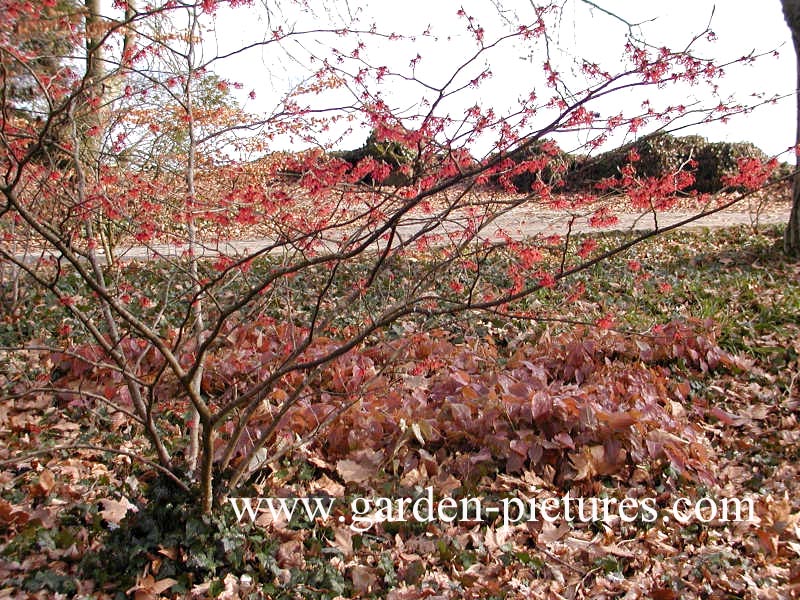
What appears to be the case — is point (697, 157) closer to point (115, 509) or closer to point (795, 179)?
point (795, 179)

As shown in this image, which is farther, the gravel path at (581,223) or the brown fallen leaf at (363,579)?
the gravel path at (581,223)

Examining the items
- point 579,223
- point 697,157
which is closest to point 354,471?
point 579,223

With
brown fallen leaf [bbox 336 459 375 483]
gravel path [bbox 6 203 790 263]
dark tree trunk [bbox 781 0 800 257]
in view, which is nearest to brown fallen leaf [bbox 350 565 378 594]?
brown fallen leaf [bbox 336 459 375 483]

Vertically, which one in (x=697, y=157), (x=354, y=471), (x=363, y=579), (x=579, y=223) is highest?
(x=697, y=157)

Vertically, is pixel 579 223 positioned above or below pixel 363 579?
above

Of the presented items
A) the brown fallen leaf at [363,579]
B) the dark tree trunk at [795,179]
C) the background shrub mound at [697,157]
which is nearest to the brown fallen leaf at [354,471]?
the brown fallen leaf at [363,579]

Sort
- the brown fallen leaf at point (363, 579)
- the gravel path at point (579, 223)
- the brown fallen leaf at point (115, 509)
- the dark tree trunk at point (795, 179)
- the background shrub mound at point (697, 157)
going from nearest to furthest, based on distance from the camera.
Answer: the brown fallen leaf at point (363, 579), the brown fallen leaf at point (115, 509), the dark tree trunk at point (795, 179), the gravel path at point (579, 223), the background shrub mound at point (697, 157)

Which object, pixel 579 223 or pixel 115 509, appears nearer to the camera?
pixel 115 509

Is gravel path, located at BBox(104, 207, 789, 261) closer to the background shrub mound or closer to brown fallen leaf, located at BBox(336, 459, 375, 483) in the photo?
the background shrub mound

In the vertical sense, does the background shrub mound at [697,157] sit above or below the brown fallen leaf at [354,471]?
above

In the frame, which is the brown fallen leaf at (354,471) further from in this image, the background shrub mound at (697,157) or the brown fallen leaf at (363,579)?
the background shrub mound at (697,157)

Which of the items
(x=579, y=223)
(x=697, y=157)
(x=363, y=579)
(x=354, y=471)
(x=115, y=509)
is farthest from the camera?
(x=697, y=157)

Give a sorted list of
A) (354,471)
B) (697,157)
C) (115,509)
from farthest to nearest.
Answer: (697,157)
(354,471)
(115,509)

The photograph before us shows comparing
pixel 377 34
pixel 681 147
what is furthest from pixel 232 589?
pixel 681 147
